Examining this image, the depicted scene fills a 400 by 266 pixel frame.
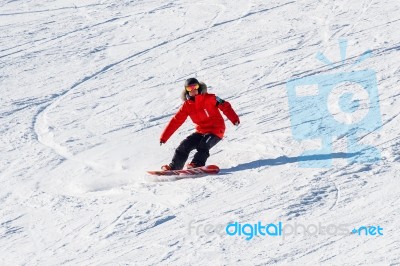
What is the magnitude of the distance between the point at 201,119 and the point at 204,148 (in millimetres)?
367

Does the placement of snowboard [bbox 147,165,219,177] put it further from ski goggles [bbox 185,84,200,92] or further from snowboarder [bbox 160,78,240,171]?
ski goggles [bbox 185,84,200,92]

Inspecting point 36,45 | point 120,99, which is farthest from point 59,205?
point 36,45

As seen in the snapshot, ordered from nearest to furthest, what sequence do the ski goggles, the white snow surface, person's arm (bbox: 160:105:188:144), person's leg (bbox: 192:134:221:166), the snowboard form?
the white snow surface, the snowboard, person's leg (bbox: 192:134:221:166), the ski goggles, person's arm (bbox: 160:105:188:144)

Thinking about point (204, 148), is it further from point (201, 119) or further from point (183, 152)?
point (201, 119)

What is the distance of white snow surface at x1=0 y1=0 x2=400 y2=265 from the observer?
19.0 ft

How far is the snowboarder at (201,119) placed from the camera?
299 inches

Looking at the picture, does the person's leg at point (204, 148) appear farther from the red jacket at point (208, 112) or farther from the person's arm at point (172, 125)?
the person's arm at point (172, 125)

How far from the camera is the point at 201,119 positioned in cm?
780

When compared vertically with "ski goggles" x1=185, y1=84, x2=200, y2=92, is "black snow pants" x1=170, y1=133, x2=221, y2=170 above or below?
below

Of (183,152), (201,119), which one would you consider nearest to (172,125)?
(201,119)

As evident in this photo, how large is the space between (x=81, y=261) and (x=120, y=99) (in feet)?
16.7

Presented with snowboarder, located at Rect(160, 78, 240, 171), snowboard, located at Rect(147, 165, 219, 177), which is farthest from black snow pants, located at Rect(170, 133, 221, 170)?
snowboard, located at Rect(147, 165, 219, 177)

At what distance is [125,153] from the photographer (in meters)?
8.52

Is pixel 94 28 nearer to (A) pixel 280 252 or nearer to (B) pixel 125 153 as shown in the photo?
(B) pixel 125 153
